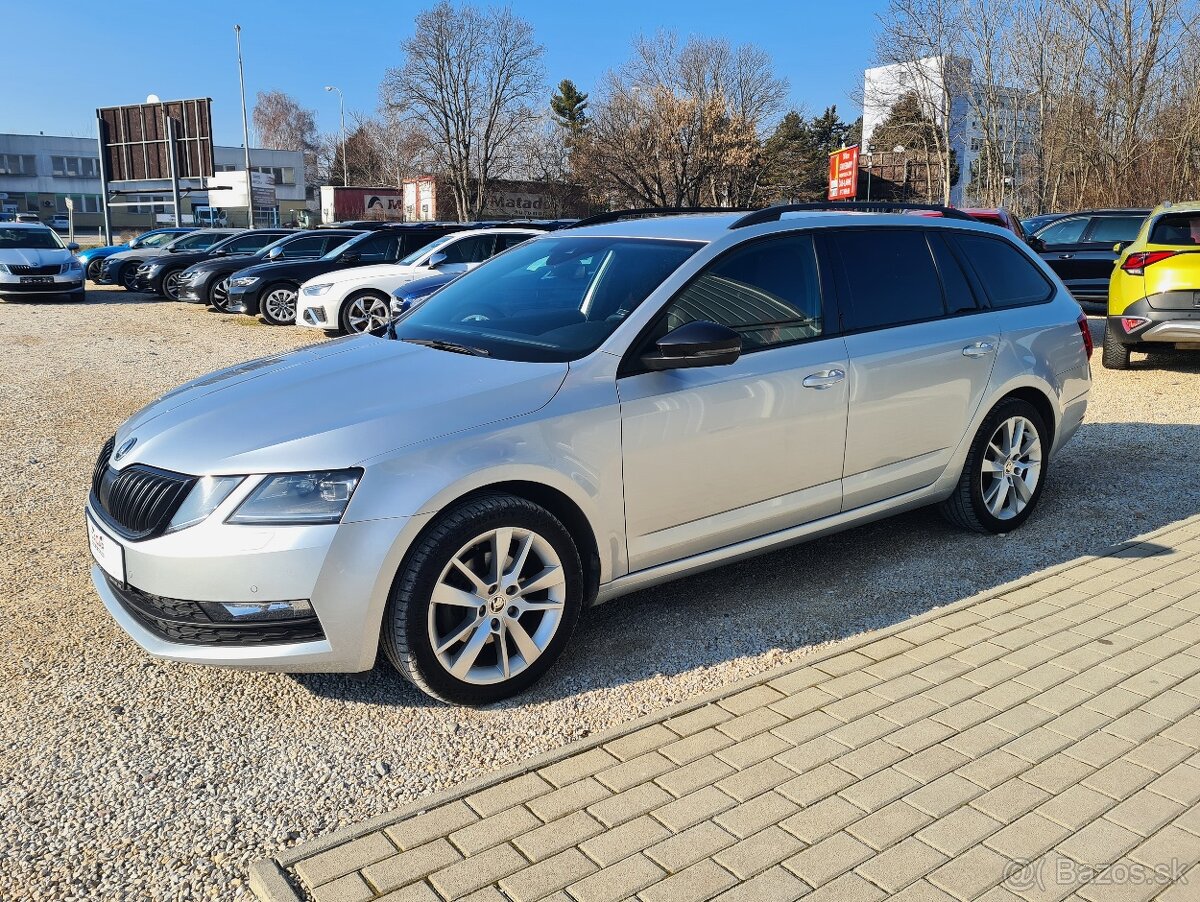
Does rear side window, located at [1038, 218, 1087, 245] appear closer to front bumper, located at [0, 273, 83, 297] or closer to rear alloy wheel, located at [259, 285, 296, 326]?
rear alloy wheel, located at [259, 285, 296, 326]

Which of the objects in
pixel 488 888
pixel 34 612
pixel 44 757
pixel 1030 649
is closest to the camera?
pixel 488 888

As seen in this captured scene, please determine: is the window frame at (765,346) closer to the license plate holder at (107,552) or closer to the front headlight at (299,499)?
the front headlight at (299,499)

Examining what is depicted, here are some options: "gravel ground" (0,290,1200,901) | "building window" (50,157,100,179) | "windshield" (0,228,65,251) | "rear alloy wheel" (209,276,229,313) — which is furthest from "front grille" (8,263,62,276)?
"building window" (50,157,100,179)

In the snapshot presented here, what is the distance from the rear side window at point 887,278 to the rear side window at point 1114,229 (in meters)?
10.8

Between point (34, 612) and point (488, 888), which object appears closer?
point (488, 888)

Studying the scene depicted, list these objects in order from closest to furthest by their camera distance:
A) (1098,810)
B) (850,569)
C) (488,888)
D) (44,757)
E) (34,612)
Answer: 1. (488,888)
2. (1098,810)
3. (44,757)
4. (34,612)
5. (850,569)

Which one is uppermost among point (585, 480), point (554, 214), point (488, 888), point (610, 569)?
point (554, 214)

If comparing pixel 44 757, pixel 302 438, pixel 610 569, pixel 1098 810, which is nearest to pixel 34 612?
pixel 44 757

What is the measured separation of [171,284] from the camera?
2134 cm

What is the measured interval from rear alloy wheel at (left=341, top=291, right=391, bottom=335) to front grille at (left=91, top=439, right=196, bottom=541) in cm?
1030

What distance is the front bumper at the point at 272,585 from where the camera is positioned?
309cm

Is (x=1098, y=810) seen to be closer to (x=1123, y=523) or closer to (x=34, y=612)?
(x=1123, y=523)

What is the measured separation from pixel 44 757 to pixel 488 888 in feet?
5.36

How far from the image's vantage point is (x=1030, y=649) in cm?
393
